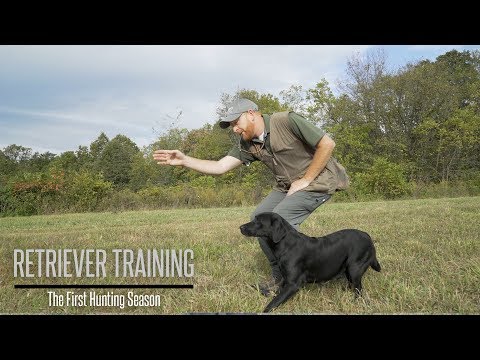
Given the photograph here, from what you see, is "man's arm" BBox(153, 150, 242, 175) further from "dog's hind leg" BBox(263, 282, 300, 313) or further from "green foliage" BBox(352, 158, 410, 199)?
"green foliage" BBox(352, 158, 410, 199)

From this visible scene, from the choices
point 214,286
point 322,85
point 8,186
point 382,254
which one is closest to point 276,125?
point 322,85

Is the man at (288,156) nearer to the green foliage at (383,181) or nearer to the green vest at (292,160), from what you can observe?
the green vest at (292,160)

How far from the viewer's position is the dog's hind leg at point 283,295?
283 centimetres

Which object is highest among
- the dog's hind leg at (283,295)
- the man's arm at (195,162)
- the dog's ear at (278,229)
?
the man's arm at (195,162)


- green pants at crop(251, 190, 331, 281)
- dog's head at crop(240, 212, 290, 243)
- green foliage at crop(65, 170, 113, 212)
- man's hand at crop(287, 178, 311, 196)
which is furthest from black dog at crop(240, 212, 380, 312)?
green foliage at crop(65, 170, 113, 212)

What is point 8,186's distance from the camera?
3.80 meters

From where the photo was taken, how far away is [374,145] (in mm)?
3965

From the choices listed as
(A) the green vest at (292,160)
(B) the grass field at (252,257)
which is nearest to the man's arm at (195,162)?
(A) the green vest at (292,160)

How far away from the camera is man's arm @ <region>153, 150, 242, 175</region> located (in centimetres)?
332

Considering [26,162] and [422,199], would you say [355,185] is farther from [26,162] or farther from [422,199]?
[26,162]

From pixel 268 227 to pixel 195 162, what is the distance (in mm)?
947

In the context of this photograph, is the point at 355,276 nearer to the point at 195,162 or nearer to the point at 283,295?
the point at 283,295

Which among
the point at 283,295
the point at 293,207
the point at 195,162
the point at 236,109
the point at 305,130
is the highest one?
the point at 236,109

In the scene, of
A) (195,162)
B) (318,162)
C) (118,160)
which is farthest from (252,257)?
(118,160)
